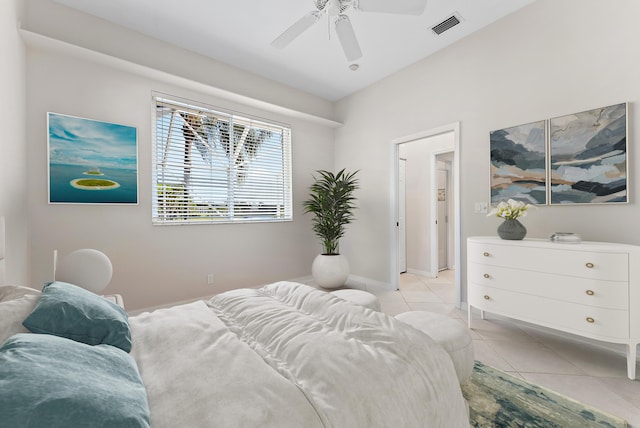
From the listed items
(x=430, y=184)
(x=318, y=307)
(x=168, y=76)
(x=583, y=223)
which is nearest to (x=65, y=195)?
(x=168, y=76)

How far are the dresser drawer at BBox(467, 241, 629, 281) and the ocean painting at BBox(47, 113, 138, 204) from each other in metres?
3.54

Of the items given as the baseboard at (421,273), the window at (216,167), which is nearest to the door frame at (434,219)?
the baseboard at (421,273)

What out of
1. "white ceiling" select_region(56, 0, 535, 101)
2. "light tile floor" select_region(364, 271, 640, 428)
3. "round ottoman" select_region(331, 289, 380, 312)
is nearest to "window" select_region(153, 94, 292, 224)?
"white ceiling" select_region(56, 0, 535, 101)

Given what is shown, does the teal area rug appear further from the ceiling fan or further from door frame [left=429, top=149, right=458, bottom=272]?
door frame [left=429, top=149, right=458, bottom=272]

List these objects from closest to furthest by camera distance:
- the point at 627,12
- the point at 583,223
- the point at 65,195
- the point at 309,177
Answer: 1. the point at 627,12
2. the point at 583,223
3. the point at 65,195
4. the point at 309,177

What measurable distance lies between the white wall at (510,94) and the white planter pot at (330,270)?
1.94 ft

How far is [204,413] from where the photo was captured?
74 cm

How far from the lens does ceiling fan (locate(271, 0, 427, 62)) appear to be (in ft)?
6.31

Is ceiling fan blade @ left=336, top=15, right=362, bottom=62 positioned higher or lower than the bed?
higher

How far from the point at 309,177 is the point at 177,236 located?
7.14 ft

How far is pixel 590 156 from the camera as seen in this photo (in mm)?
2322

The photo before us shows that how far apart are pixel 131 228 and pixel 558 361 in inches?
158

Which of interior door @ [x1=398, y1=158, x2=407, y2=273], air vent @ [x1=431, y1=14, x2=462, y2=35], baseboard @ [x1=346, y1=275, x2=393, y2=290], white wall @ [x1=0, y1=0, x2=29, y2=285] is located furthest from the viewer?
interior door @ [x1=398, y1=158, x2=407, y2=273]

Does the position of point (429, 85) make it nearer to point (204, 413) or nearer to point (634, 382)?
point (634, 382)
